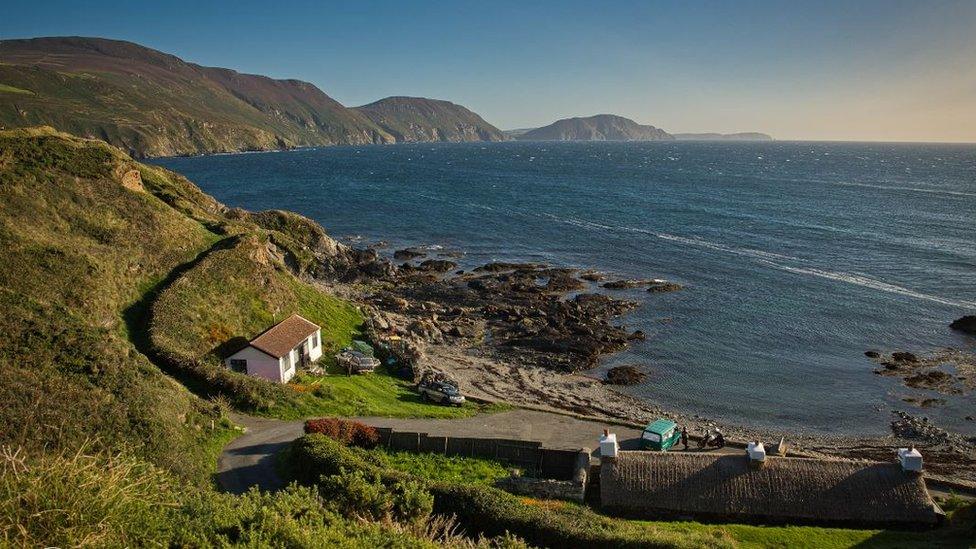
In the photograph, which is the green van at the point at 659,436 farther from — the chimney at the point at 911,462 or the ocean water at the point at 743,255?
the chimney at the point at 911,462

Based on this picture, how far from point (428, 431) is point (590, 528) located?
14935mm

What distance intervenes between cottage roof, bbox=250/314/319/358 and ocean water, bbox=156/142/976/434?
25.0 m

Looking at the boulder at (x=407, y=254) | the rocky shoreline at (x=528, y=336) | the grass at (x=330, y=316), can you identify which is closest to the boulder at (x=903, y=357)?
the rocky shoreline at (x=528, y=336)

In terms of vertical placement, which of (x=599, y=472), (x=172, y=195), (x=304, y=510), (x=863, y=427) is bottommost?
(x=863, y=427)

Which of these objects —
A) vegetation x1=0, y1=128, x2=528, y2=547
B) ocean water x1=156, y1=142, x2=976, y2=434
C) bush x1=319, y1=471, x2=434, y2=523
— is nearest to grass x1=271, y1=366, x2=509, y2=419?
vegetation x1=0, y1=128, x2=528, y2=547

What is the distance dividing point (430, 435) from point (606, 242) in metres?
68.6

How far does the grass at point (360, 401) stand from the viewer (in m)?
35.2

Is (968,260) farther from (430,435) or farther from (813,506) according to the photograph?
(430,435)

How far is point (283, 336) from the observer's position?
133 ft

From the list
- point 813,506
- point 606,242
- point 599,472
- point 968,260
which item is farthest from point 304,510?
point 968,260

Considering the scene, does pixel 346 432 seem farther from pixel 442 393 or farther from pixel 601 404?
pixel 601 404

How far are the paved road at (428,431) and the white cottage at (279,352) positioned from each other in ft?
18.0

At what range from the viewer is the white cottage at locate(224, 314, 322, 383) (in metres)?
38.2

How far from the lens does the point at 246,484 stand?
26.3m
